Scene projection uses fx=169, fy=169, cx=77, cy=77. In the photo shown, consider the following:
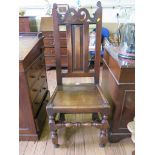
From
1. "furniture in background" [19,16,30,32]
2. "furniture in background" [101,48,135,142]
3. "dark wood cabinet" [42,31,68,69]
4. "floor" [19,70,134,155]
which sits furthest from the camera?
"dark wood cabinet" [42,31,68,69]

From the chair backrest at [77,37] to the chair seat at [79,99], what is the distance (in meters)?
0.13

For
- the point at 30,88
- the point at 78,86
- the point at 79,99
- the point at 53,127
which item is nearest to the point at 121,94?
the point at 79,99

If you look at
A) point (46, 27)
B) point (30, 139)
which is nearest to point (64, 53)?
point (46, 27)

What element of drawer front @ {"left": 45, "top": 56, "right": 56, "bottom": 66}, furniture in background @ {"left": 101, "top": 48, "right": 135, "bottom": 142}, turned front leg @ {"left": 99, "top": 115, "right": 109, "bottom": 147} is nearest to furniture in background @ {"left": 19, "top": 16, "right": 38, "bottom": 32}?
drawer front @ {"left": 45, "top": 56, "right": 56, "bottom": 66}

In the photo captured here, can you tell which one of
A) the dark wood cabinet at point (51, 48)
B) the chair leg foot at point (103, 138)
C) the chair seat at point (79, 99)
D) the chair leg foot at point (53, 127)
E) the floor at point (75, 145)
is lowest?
the floor at point (75, 145)

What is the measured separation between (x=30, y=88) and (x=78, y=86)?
1.59 feet

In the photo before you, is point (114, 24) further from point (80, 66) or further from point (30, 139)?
point (30, 139)

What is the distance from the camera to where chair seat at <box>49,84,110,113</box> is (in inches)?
51.4

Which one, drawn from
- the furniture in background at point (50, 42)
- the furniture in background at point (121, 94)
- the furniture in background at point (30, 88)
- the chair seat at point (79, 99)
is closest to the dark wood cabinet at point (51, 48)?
the furniture in background at point (50, 42)

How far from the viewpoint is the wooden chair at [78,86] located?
1316mm

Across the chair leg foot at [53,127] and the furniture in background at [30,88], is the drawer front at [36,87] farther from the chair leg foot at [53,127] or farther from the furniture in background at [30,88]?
the chair leg foot at [53,127]

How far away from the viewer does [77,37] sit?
153 centimetres

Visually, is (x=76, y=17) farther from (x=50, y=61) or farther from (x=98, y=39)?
(x=50, y=61)

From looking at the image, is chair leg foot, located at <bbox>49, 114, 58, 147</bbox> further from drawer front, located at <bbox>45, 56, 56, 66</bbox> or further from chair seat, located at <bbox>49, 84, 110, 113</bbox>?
drawer front, located at <bbox>45, 56, 56, 66</bbox>
